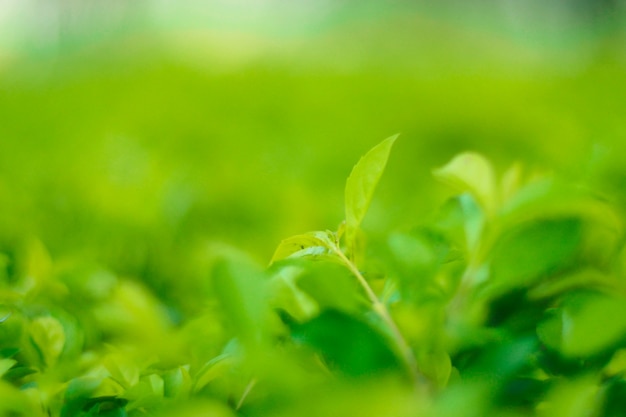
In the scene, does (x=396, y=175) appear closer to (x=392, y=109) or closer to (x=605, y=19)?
(x=392, y=109)

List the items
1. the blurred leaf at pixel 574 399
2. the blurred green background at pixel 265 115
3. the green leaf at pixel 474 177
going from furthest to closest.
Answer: the blurred green background at pixel 265 115
the green leaf at pixel 474 177
the blurred leaf at pixel 574 399

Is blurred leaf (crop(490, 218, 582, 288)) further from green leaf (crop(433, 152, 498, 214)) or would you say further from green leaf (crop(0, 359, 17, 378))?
green leaf (crop(0, 359, 17, 378))

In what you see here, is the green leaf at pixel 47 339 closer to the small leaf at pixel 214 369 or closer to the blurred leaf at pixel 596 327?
the small leaf at pixel 214 369

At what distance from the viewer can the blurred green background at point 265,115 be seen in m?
0.93

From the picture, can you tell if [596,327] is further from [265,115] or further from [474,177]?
[265,115]

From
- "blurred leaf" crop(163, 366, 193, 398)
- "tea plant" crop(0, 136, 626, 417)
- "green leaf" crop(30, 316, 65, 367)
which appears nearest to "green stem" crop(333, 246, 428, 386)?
"tea plant" crop(0, 136, 626, 417)

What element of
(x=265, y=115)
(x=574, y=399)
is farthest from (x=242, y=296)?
(x=265, y=115)

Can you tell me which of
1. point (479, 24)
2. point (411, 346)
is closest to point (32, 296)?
point (411, 346)

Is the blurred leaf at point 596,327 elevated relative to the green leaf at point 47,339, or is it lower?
lower

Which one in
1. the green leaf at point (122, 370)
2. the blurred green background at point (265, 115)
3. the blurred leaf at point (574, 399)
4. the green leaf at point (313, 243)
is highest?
the blurred green background at point (265, 115)

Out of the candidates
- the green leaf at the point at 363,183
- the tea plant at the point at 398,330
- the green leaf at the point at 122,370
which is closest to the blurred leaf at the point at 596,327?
the tea plant at the point at 398,330

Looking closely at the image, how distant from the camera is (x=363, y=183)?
38 cm

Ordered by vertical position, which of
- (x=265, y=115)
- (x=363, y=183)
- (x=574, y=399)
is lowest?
(x=574, y=399)

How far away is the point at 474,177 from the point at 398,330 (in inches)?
4.3
